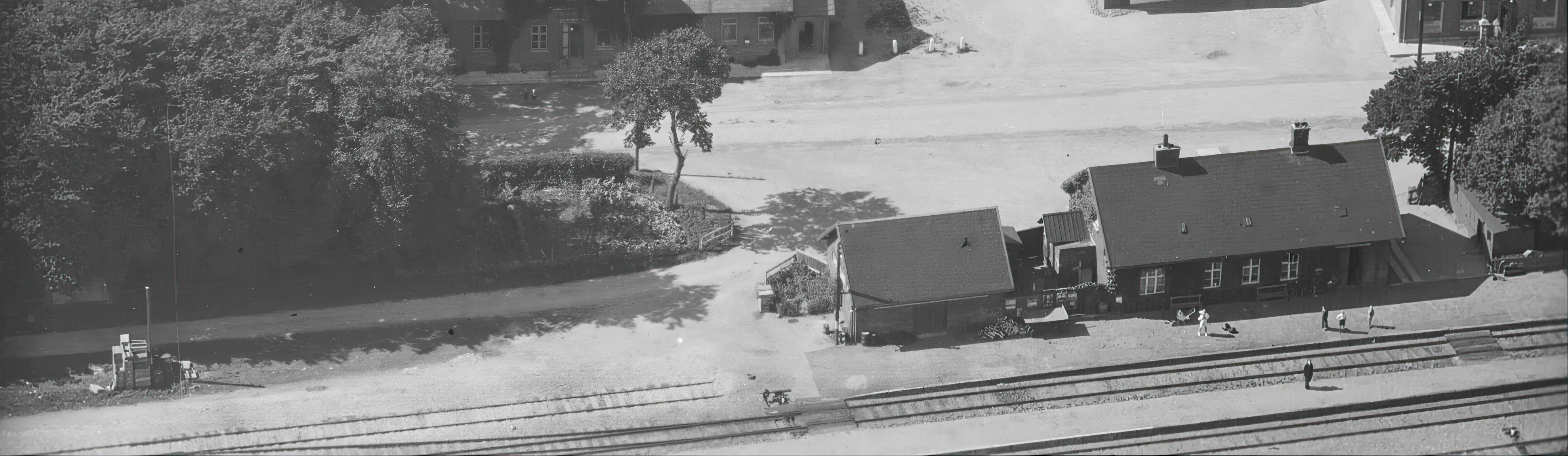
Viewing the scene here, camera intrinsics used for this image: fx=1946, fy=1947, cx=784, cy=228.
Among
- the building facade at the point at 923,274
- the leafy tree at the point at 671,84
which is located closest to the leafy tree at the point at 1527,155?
the building facade at the point at 923,274

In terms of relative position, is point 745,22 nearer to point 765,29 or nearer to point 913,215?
point 765,29

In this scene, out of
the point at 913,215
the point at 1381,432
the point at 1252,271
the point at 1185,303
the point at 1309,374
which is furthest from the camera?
the point at 913,215

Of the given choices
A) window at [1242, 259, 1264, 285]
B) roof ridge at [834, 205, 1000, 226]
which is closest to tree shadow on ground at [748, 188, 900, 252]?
roof ridge at [834, 205, 1000, 226]

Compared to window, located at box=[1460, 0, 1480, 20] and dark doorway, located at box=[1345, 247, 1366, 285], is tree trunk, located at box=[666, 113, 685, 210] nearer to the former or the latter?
dark doorway, located at box=[1345, 247, 1366, 285]

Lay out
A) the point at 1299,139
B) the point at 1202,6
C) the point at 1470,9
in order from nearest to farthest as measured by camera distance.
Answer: the point at 1299,139
the point at 1470,9
the point at 1202,6

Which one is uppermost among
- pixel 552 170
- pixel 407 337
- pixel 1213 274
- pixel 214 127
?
pixel 214 127

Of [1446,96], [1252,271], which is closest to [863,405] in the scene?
[1252,271]

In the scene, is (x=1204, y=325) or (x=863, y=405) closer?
(x=863, y=405)

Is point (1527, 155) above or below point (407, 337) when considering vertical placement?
above
